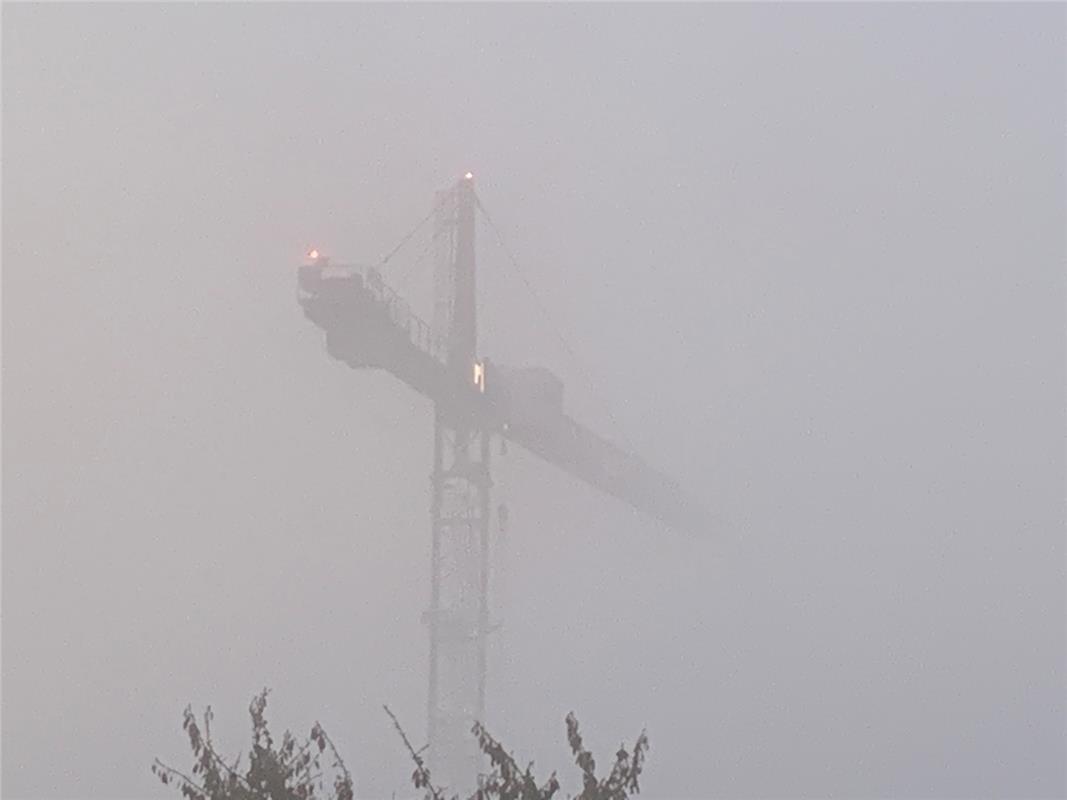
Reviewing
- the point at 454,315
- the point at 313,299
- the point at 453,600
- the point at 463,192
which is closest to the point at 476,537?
the point at 453,600

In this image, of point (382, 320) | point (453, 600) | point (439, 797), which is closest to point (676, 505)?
point (453, 600)

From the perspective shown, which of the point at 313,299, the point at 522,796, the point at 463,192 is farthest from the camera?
the point at 463,192

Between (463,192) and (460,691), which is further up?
(463,192)

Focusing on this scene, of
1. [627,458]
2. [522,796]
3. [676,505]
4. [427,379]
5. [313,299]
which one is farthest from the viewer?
[676,505]

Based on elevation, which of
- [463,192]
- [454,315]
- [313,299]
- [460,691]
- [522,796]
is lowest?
[522,796]

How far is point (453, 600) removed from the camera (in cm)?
6369

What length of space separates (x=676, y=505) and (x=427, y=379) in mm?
28281

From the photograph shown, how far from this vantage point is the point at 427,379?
56562 millimetres

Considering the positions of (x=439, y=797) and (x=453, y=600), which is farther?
(x=453, y=600)

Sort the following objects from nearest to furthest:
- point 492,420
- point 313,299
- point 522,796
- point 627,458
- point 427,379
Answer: point 522,796 < point 313,299 < point 427,379 < point 492,420 < point 627,458

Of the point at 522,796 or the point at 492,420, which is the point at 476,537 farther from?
the point at 522,796

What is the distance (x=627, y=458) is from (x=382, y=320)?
27.1 m

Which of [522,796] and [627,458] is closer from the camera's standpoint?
[522,796]

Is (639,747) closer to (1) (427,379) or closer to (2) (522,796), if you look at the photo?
(2) (522,796)
